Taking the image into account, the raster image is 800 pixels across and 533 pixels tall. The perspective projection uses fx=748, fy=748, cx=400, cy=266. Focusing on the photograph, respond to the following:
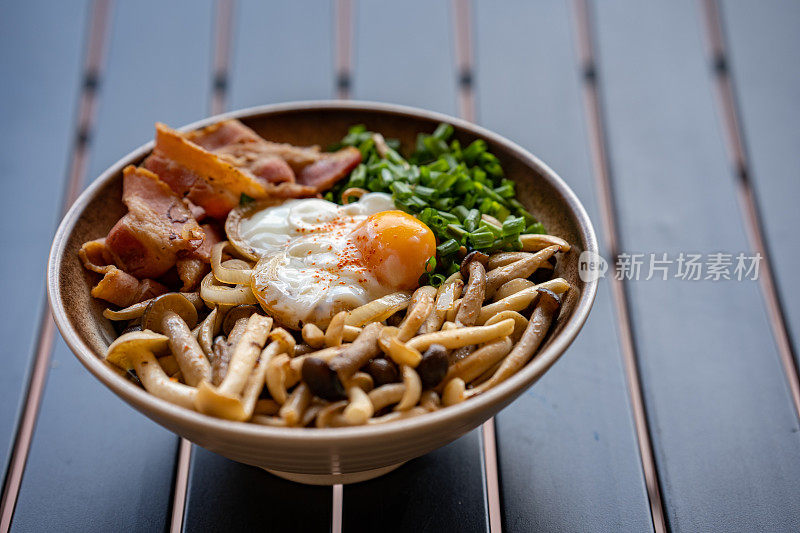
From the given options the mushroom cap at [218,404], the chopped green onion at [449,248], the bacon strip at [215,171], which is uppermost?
the bacon strip at [215,171]

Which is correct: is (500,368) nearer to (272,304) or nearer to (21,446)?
(272,304)

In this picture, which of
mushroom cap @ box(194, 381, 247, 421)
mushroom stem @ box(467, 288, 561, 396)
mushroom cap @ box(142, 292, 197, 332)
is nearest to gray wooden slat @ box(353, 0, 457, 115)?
mushroom stem @ box(467, 288, 561, 396)

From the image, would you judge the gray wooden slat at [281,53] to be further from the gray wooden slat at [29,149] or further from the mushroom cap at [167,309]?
the mushroom cap at [167,309]

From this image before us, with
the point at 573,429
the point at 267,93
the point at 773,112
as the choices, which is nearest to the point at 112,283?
the point at 573,429

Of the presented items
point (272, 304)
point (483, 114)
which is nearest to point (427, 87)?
point (483, 114)

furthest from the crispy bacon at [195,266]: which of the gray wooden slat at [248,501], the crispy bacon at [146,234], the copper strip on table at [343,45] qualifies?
the copper strip on table at [343,45]
